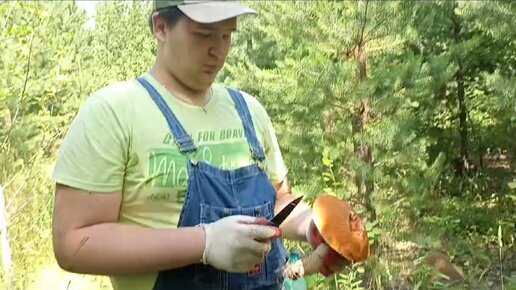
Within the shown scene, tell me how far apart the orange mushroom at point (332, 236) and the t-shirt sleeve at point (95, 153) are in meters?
0.51

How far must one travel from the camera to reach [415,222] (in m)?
4.21

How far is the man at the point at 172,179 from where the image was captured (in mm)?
1420

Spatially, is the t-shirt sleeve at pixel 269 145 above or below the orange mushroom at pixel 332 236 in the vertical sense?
above

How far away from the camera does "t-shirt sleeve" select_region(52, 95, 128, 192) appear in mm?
1425

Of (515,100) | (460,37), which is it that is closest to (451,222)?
(515,100)

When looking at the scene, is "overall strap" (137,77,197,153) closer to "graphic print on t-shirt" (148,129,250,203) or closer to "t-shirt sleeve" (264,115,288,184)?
"graphic print on t-shirt" (148,129,250,203)

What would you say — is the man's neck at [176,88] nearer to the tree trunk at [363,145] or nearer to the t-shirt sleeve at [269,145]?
the t-shirt sleeve at [269,145]

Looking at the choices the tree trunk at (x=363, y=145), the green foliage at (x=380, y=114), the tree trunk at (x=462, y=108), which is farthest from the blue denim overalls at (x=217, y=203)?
the tree trunk at (x=462, y=108)

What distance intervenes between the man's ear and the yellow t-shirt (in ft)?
0.32

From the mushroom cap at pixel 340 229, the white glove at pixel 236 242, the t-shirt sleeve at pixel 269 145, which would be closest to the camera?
the white glove at pixel 236 242

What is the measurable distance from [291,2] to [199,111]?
9.58ft

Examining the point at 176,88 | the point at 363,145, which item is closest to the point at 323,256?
the point at 176,88

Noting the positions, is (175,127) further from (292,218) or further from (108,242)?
(292,218)

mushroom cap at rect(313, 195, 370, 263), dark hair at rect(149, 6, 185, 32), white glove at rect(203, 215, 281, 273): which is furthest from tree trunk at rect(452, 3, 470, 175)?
white glove at rect(203, 215, 281, 273)
